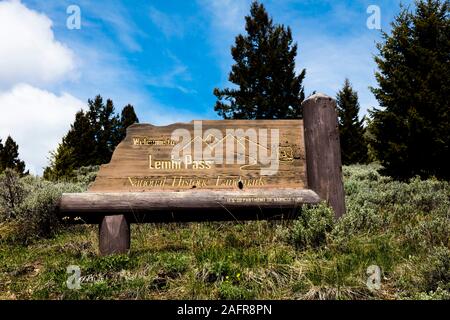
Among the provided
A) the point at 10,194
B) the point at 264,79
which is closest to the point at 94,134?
the point at 264,79

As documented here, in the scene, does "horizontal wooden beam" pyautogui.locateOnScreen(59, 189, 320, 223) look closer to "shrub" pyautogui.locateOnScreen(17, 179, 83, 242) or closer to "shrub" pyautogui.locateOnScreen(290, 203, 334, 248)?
"shrub" pyautogui.locateOnScreen(290, 203, 334, 248)

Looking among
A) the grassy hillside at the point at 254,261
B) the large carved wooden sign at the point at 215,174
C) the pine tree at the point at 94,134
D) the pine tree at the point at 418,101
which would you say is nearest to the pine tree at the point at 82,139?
the pine tree at the point at 94,134

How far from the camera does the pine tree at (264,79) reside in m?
30.1

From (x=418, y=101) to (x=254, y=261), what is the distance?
11274mm

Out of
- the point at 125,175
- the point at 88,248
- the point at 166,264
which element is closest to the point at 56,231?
the point at 88,248

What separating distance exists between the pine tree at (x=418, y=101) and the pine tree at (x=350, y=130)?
59.1 feet

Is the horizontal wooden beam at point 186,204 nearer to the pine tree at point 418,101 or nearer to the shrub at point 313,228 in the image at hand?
the shrub at point 313,228

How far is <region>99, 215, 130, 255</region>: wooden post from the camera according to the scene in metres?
6.36

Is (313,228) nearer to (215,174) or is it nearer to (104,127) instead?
(215,174)

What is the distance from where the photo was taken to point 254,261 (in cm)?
527

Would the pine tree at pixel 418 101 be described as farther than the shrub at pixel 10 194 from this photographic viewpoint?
Yes

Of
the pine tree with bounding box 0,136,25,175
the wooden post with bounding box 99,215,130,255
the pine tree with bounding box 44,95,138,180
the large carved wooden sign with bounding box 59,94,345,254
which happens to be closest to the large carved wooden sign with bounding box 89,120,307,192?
the large carved wooden sign with bounding box 59,94,345,254
